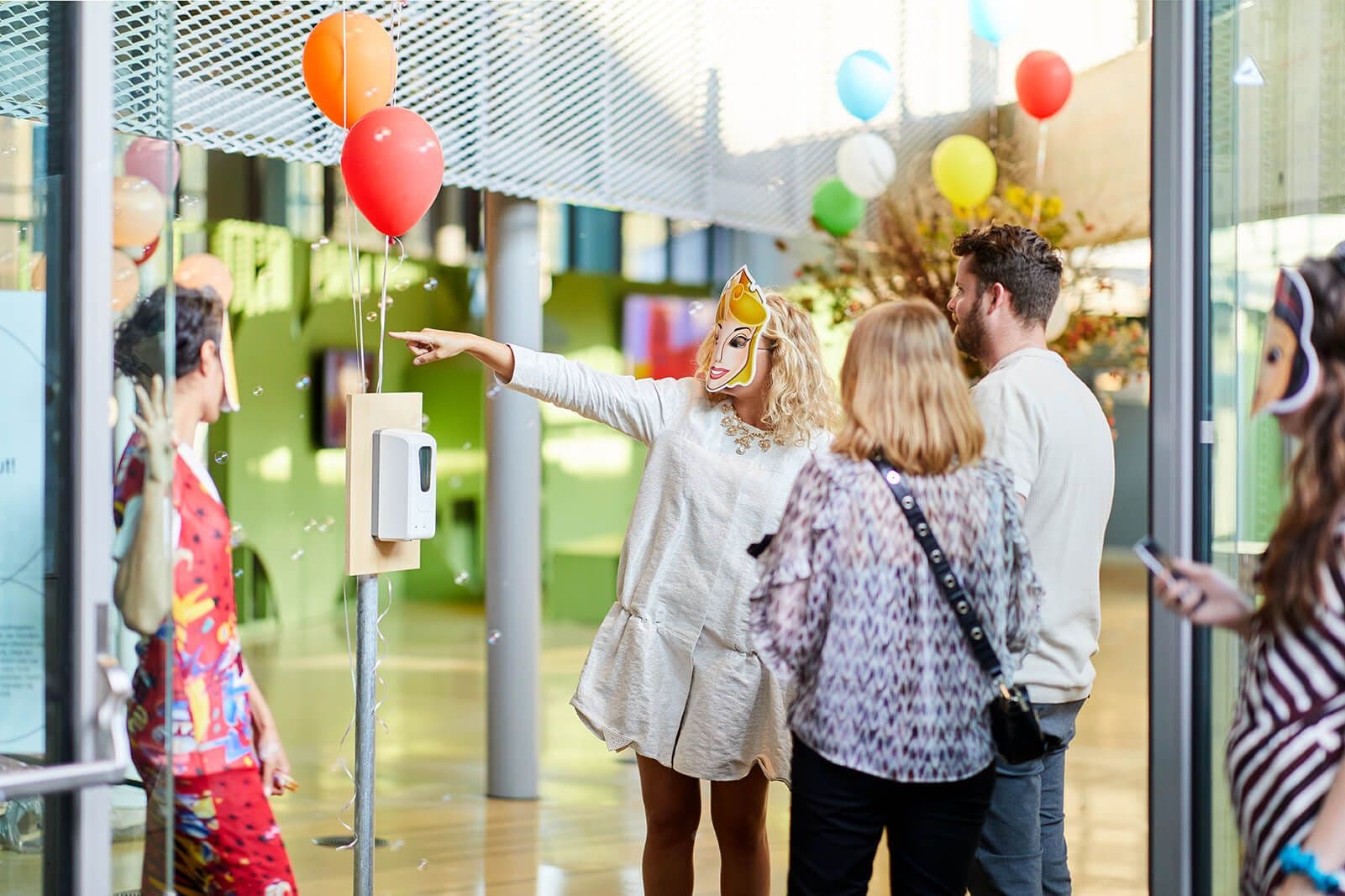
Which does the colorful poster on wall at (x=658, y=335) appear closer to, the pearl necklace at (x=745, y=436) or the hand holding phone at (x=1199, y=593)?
the pearl necklace at (x=745, y=436)

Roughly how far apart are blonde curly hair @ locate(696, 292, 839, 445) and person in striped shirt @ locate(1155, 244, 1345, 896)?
1.14 metres

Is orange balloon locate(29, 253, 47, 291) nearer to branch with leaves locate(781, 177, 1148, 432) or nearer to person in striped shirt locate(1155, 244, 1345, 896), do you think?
person in striped shirt locate(1155, 244, 1345, 896)

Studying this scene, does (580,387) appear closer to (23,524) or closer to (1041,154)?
(23,524)

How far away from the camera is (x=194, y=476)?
220 cm

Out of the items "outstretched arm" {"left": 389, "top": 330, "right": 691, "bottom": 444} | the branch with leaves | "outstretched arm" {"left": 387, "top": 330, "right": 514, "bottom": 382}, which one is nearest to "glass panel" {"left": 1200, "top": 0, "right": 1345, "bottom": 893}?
"outstretched arm" {"left": 389, "top": 330, "right": 691, "bottom": 444}

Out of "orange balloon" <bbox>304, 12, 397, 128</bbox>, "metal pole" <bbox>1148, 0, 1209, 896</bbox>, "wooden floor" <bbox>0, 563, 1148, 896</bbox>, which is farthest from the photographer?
"wooden floor" <bbox>0, 563, 1148, 896</bbox>

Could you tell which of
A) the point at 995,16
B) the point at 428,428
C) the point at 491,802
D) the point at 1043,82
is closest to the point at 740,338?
the point at 491,802

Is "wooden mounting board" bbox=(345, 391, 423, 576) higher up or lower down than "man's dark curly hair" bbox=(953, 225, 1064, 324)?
lower down

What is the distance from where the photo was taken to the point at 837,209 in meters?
5.70

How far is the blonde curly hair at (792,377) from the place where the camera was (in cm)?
282

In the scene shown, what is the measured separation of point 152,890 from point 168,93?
1.19m

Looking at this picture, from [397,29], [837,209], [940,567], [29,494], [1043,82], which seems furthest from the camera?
[837,209]

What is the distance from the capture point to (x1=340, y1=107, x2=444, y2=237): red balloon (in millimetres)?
3053

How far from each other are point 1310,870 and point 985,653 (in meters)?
0.53
